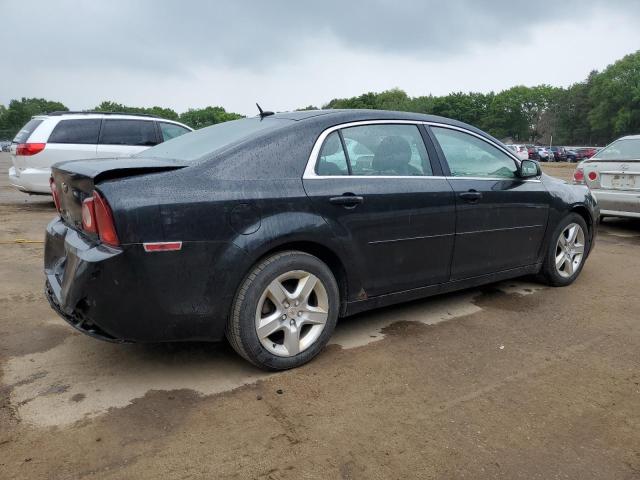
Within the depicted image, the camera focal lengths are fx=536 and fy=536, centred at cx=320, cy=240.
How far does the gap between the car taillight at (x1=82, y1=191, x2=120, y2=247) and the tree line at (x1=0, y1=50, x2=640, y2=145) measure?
276ft

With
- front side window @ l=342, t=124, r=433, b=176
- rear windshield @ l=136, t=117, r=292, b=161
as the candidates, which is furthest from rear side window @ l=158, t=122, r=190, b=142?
front side window @ l=342, t=124, r=433, b=176

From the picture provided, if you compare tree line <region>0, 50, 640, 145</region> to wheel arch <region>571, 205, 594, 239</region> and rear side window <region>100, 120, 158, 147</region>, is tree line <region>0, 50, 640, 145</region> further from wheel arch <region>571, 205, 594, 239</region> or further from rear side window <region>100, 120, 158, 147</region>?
wheel arch <region>571, 205, 594, 239</region>

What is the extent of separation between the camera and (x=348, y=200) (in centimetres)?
336

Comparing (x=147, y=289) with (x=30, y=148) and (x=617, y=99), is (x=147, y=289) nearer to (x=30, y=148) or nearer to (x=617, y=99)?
(x=30, y=148)

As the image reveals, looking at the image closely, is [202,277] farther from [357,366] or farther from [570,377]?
[570,377]

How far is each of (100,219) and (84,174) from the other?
0.32 m

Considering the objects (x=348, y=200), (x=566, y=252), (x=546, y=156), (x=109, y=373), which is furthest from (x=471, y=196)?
(x=546, y=156)

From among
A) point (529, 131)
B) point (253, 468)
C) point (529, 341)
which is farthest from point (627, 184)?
point (529, 131)

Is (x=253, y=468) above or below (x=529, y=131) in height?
below

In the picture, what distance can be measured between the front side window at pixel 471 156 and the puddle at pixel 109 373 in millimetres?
1425

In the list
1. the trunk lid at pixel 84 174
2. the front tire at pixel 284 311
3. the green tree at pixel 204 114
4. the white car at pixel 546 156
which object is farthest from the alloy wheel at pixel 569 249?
the green tree at pixel 204 114

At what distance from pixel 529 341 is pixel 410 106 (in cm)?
10929

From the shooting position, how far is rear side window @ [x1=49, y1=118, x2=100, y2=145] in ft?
29.0

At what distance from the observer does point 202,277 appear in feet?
9.35
